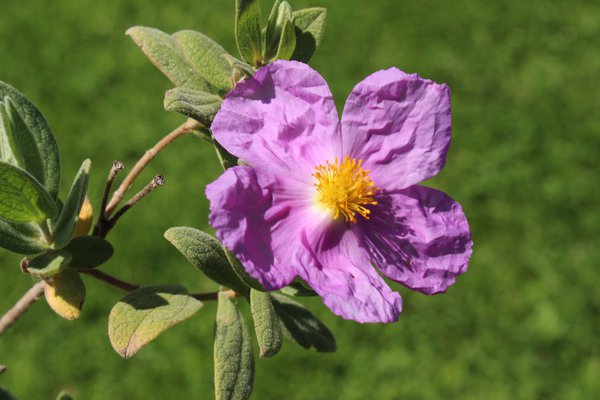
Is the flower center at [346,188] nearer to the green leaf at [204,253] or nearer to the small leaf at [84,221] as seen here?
the green leaf at [204,253]

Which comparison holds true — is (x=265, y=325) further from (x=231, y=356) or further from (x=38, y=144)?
(x=38, y=144)

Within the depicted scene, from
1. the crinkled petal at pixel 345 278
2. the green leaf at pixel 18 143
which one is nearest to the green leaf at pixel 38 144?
the green leaf at pixel 18 143

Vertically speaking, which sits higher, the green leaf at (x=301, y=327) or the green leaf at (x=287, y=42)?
the green leaf at (x=287, y=42)

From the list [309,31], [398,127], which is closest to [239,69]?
[309,31]

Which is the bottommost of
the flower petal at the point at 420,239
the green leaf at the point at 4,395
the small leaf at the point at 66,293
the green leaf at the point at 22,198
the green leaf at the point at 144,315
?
the green leaf at the point at 4,395

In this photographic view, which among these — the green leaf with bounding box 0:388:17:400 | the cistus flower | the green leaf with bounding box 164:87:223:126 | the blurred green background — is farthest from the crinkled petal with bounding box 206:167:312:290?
the blurred green background

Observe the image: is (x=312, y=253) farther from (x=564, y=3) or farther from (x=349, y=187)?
(x=564, y=3)
